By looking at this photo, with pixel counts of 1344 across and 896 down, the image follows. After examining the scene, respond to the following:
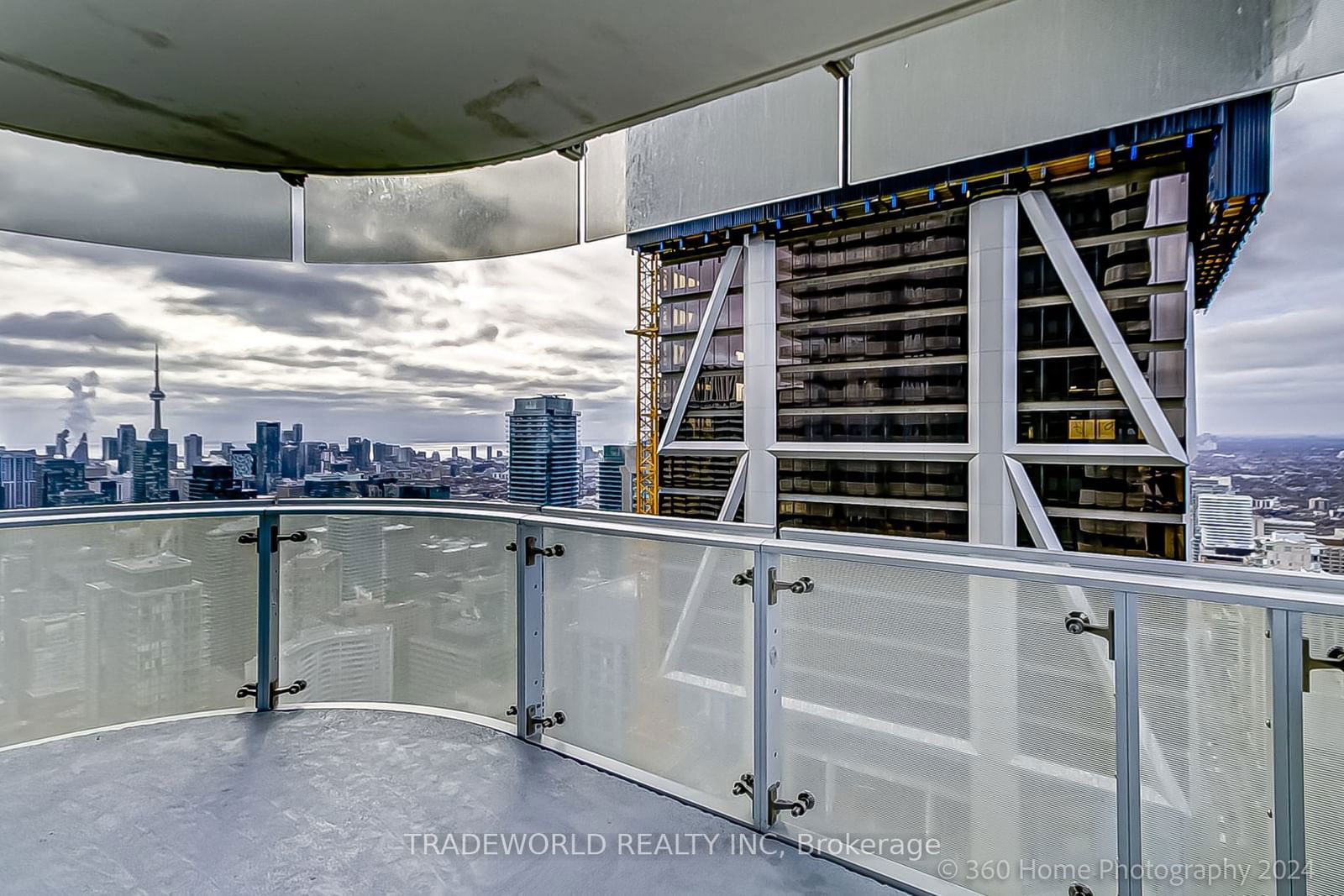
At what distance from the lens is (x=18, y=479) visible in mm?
2355

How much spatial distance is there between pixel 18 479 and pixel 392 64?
2.46m

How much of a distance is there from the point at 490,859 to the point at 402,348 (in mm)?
4032

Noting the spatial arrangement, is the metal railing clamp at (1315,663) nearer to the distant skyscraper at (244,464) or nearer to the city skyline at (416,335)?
the city skyline at (416,335)

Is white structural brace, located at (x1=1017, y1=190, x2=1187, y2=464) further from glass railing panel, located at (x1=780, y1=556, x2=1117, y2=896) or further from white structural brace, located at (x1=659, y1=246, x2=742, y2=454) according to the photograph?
glass railing panel, located at (x1=780, y1=556, x2=1117, y2=896)

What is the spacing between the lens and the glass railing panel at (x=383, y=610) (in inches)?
83.9

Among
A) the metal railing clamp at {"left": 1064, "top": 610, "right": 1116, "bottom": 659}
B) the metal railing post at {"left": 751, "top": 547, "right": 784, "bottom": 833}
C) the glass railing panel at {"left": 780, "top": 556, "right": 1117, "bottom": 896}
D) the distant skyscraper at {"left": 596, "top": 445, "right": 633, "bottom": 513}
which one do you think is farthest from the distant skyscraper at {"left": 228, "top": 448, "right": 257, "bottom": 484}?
the metal railing clamp at {"left": 1064, "top": 610, "right": 1116, "bottom": 659}

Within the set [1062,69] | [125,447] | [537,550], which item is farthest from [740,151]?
[125,447]

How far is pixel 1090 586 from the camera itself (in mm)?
1101

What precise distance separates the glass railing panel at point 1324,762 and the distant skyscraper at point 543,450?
197cm

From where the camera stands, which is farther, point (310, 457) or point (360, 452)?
point (360, 452)

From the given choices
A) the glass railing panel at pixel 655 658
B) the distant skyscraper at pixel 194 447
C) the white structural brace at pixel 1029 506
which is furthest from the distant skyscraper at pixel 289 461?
the white structural brace at pixel 1029 506

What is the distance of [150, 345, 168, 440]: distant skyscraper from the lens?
314cm

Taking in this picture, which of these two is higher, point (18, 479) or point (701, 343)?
point (701, 343)

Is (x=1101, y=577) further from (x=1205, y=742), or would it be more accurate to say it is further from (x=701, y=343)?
(x=701, y=343)
